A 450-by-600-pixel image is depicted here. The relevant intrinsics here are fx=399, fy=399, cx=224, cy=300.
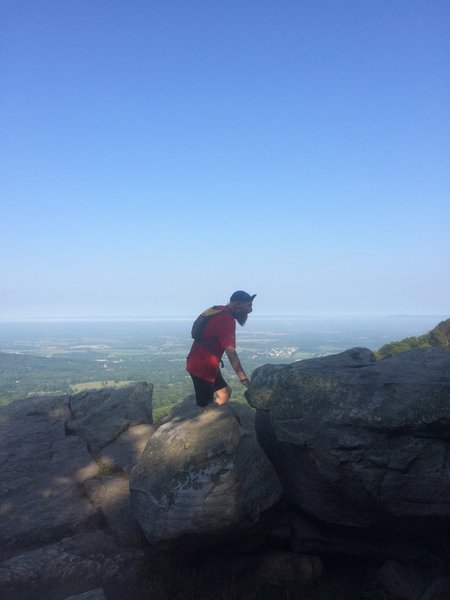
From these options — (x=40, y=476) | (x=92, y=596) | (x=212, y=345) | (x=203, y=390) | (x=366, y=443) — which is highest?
(x=212, y=345)

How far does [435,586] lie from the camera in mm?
6090

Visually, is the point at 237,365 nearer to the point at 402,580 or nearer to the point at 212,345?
the point at 212,345

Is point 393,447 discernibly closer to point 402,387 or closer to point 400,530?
point 402,387

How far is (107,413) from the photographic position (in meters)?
12.9

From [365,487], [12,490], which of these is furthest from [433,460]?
[12,490]

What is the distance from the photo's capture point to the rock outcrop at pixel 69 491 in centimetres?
722

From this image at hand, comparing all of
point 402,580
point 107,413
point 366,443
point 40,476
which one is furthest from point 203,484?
point 107,413

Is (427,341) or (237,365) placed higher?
(427,341)

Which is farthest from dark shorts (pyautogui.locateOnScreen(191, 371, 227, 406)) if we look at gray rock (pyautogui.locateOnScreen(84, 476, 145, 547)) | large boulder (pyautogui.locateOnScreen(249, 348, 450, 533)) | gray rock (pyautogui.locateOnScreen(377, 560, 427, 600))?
gray rock (pyautogui.locateOnScreen(377, 560, 427, 600))

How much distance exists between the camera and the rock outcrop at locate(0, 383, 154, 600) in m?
7.22

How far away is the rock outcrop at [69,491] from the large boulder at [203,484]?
1223mm

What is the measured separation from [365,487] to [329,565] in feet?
6.55

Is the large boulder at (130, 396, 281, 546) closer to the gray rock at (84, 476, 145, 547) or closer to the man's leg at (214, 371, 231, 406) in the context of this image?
the gray rock at (84, 476, 145, 547)

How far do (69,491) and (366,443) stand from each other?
7223 mm
